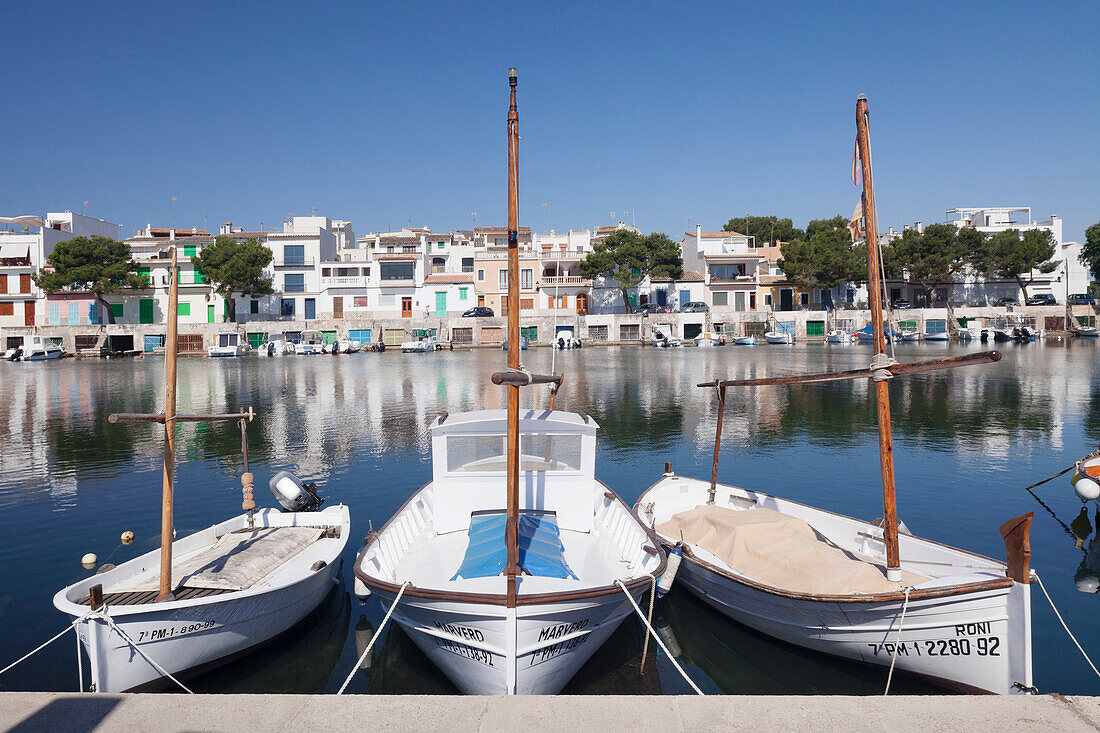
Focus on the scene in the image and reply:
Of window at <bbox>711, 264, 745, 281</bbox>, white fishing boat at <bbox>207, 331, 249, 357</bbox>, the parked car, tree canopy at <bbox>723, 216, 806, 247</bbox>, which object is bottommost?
white fishing boat at <bbox>207, 331, 249, 357</bbox>

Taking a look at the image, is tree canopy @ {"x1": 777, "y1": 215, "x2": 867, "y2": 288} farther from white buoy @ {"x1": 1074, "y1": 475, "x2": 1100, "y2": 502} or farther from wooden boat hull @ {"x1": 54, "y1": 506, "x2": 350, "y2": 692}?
wooden boat hull @ {"x1": 54, "y1": 506, "x2": 350, "y2": 692}

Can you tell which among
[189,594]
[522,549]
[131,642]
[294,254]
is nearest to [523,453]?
[522,549]

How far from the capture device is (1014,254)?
7744 centimetres

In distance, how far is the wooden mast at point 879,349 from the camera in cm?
832

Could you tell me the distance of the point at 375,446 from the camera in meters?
22.5

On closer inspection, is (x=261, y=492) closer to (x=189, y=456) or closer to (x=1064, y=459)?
(x=189, y=456)

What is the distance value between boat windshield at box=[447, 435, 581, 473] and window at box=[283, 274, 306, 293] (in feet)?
233

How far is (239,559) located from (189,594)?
1.12 metres

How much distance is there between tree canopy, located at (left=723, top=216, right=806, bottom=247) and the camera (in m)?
107

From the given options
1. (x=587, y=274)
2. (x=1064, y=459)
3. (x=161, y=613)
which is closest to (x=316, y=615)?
(x=161, y=613)

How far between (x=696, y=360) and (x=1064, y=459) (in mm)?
36125

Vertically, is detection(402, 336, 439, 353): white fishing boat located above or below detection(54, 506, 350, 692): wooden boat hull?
above

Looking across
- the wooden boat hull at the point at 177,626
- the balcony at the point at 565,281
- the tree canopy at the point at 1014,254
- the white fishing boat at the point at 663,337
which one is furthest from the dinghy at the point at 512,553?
the tree canopy at the point at 1014,254

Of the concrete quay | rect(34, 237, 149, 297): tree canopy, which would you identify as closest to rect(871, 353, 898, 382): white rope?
the concrete quay
